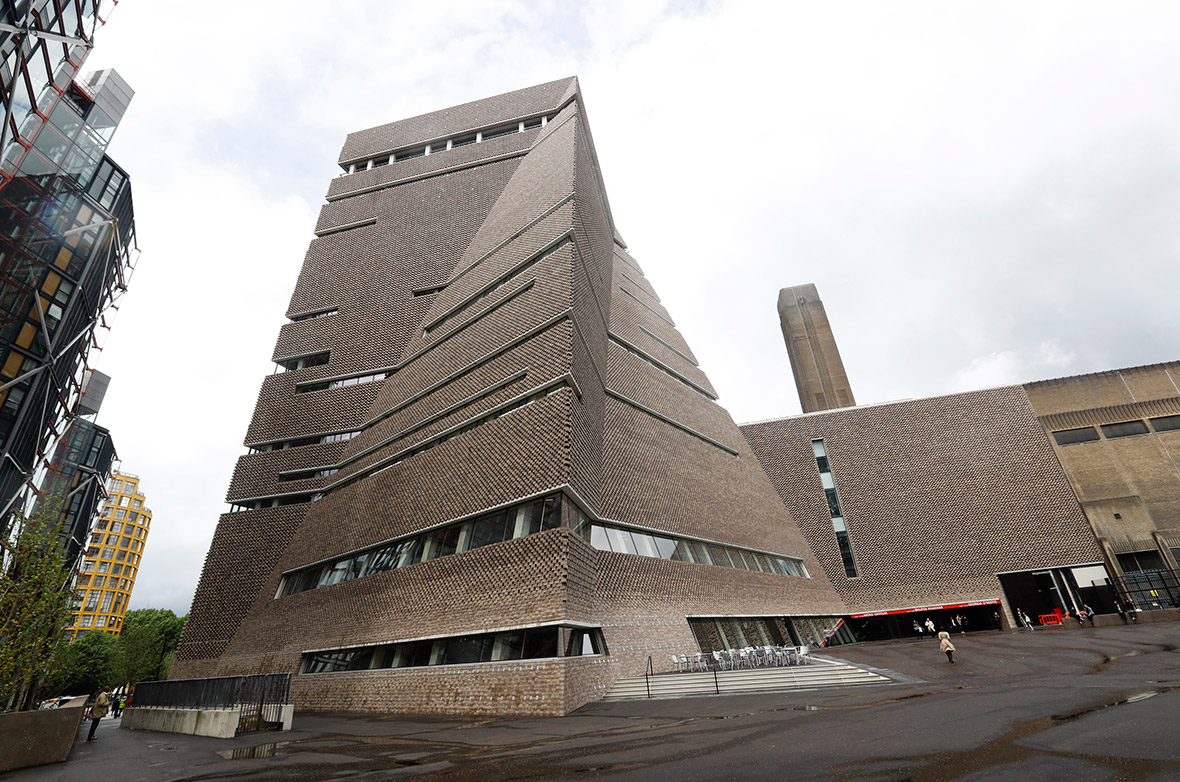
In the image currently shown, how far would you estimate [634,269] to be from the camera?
37.7 meters

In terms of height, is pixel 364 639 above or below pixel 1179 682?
above

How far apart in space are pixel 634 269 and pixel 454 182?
46.7 ft

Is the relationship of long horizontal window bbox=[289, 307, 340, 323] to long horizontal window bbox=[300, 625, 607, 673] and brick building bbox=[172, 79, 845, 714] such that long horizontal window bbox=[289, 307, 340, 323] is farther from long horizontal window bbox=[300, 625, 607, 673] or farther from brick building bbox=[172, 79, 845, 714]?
long horizontal window bbox=[300, 625, 607, 673]

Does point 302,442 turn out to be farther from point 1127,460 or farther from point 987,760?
point 1127,460

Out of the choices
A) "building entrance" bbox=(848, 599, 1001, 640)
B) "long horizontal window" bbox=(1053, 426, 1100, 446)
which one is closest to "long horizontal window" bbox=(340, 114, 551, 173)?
"building entrance" bbox=(848, 599, 1001, 640)

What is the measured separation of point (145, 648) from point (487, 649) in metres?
60.1

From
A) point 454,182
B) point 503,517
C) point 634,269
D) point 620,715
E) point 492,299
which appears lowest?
point 620,715

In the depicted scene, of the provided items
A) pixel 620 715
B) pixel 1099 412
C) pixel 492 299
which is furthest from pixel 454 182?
pixel 1099 412

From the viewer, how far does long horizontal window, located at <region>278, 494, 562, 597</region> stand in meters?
16.5

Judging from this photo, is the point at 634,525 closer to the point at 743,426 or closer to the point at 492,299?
the point at 492,299

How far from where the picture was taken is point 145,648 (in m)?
54.6

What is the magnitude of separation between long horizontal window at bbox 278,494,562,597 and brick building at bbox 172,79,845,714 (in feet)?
0.32

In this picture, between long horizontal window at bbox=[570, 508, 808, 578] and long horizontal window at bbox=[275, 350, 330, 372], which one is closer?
long horizontal window at bbox=[570, 508, 808, 578]

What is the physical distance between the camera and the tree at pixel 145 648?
175 feet
